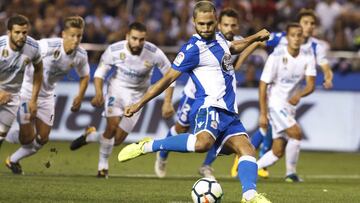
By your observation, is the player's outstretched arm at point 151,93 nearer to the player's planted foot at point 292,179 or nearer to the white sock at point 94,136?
the white sock at point 94,136

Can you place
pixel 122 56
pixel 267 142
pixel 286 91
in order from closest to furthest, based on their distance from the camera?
1. pixel 122 56
2. pixel 286 91
3. pixel 267 142

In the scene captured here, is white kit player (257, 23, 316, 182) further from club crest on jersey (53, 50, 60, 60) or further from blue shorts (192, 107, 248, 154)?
blue shorts (192, 107, 248, 154)

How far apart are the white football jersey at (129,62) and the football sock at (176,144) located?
13.3ft

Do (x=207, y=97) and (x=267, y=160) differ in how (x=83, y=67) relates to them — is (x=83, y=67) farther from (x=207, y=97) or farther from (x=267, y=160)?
(x=207, y=97)

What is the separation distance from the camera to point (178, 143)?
983 centimetres

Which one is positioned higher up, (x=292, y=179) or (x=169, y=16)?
(x=169, y=16)

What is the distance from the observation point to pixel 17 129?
14.6 metres

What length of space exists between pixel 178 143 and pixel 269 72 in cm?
452

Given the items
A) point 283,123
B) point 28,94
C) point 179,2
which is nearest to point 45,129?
point 28,94

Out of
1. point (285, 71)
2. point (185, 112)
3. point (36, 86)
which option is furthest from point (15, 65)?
point (285, 71)

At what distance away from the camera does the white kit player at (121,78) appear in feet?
45.1

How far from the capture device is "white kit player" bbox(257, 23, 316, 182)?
1398cm

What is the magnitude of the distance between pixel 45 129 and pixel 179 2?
32.6 ft

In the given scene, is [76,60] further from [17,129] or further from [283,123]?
[283,123]
